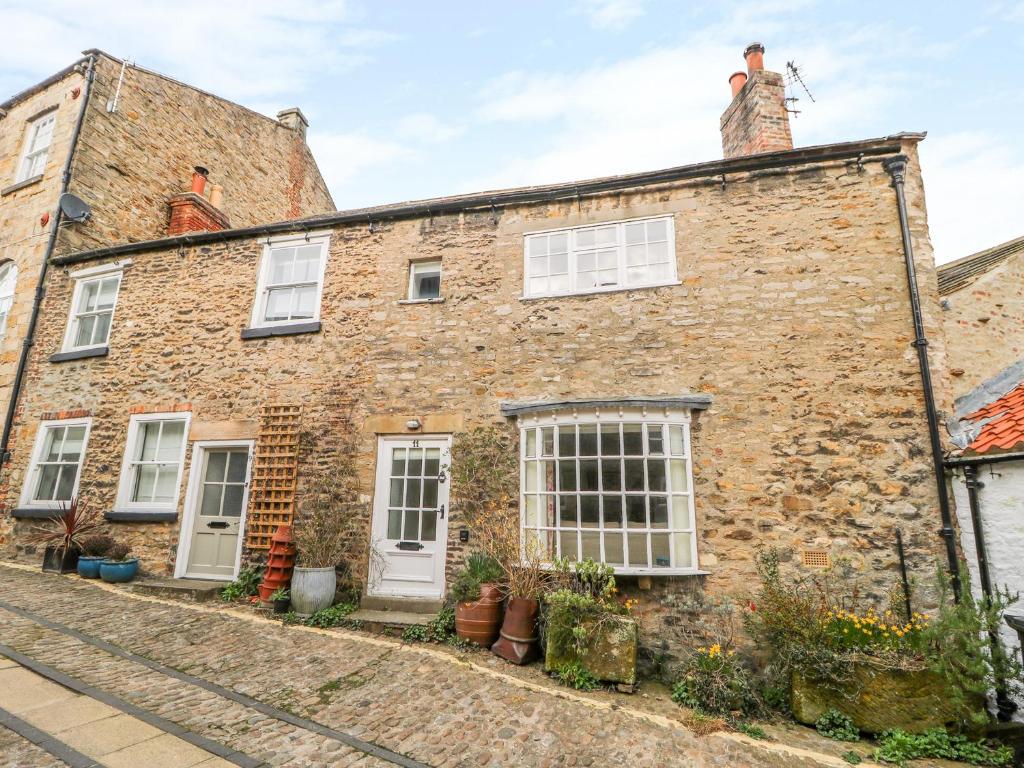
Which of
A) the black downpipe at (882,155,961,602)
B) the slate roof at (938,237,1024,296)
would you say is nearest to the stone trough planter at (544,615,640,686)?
the black downpipe at (882,155,961,602)

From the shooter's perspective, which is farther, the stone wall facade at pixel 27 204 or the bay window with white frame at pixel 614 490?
the stone wall facade at pixel 27 204

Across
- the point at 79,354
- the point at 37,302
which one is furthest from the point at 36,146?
the point at 79,354

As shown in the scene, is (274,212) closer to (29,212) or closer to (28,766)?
(29,212)

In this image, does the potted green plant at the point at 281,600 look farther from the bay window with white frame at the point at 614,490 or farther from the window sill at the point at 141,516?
the bay window with white frame at the point at 614,490

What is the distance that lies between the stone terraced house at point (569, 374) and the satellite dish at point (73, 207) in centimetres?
150

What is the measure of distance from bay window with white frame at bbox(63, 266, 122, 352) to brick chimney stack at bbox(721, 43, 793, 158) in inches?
460

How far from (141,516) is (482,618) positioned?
6172mm

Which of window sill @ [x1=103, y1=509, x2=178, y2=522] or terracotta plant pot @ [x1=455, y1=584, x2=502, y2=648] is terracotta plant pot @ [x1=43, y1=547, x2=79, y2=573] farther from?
terracotta plant pot @ [x1=455, y1=584, x2=502, y2=648]

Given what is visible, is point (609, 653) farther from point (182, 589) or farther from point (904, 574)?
point (182, 589)

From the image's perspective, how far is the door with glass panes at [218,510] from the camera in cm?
792

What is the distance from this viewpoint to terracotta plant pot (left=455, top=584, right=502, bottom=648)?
233 inches

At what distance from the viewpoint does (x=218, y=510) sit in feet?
26.7

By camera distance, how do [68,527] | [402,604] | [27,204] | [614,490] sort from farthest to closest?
[27,204] < [68,527] < [402,604] < [614,490]

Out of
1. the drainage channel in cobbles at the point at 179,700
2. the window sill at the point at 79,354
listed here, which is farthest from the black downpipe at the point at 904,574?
the window sill at the point at 79,354
